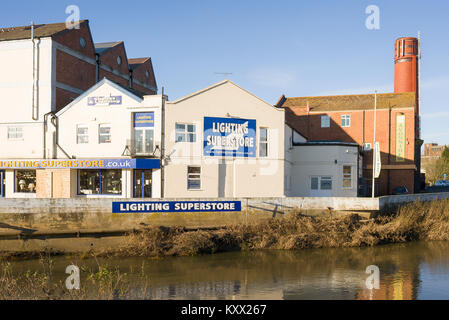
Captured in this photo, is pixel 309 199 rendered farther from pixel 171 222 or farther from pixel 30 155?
pixel 30 155

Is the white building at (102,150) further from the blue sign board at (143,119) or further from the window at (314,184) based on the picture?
the window at (314,184)

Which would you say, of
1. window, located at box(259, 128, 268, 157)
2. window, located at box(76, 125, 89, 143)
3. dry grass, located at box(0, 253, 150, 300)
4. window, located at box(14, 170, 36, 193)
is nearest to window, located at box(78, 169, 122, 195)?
window, located at box(76, 125, 89, 143)

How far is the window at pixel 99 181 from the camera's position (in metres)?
24.6

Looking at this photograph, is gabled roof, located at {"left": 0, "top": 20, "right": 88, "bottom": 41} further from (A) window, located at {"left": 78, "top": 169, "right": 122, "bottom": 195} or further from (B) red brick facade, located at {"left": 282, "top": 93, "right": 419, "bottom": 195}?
(B) red brick facade, located at {"left": 282, "top": 93, "right": 419, "bottom": 195}

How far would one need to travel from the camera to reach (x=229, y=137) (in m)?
24.2

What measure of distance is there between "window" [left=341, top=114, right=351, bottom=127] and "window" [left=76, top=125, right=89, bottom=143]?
85.3 ft

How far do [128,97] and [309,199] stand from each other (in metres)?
12.4

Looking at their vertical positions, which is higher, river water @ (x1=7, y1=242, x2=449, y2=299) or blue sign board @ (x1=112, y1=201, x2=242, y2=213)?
blue sign board @ (x1=112, y1=201, x2=242, y2=213)

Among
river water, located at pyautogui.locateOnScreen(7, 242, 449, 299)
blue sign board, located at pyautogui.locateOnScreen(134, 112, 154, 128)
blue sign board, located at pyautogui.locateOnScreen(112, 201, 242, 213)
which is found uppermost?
blue sign board, located at pyautogui.locateOnScreen(134, 112, 154, 128)

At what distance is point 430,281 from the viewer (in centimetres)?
1491

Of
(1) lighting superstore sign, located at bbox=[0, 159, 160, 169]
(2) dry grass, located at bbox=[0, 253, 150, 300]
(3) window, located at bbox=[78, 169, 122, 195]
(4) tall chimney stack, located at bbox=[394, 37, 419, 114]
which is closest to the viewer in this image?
(2) dry grass, located at bbox=[0, 253, 150, 300]

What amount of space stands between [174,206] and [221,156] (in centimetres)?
534

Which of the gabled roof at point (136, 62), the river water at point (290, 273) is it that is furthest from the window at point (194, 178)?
the gabled roof at point (136, 62)

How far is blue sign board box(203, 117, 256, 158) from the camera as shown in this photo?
24.0 m
